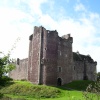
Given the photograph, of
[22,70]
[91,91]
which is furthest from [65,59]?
[91,91]

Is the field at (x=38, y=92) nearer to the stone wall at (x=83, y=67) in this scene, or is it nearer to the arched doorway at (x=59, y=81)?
the arched doorway at (x=59, y=81)

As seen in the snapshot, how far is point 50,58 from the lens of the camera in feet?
148

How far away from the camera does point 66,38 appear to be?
52062 millimetres

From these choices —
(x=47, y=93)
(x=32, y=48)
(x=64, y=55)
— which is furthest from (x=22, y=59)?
(x=47, y=93)

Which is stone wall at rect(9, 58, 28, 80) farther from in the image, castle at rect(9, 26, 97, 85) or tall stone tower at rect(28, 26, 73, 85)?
tall stone tower at rect(28, 26, 73, 85)

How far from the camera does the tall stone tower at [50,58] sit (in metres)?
44.7

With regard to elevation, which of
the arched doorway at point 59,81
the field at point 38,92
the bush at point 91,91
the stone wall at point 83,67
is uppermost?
the stone wall at point 83,67

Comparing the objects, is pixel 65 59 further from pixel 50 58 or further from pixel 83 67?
pixel 83 67

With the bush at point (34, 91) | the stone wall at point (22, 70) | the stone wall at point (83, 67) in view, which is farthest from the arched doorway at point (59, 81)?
the stone wall at point (22, 70)

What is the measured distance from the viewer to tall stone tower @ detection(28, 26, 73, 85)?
44688 mm

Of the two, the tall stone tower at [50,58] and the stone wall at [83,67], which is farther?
the stone wall at [83,67]

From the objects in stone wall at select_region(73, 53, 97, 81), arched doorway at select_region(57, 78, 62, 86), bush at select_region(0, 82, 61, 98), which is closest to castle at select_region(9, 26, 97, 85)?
arched doorway at select_region(57, 78, 62, 86)

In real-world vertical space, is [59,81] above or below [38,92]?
above

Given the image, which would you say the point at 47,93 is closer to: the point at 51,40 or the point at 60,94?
the point at 60,94
